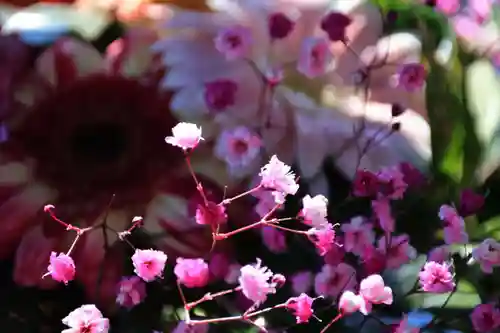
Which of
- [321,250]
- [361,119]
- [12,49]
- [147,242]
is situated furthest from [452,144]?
[12,49]

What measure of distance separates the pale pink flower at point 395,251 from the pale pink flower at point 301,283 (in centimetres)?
7

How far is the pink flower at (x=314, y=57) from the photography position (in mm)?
667

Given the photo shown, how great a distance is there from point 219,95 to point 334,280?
0.19 m

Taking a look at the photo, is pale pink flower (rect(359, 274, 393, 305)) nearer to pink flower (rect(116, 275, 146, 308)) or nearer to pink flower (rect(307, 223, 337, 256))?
pink flower (rect(307, 223, 337, 256))

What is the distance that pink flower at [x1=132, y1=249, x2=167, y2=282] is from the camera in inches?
22.4

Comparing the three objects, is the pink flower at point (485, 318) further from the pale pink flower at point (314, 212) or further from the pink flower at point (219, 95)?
the pink flower at point (219, 95)

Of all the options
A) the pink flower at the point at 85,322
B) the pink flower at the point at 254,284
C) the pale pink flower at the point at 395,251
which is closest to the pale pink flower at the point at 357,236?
the pale pink flower at the point at 395,251

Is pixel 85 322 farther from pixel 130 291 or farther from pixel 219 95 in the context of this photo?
pixel 219 95

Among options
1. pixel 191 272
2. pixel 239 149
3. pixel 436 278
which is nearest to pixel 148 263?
pixel 191 272

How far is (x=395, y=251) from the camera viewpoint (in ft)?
2.12

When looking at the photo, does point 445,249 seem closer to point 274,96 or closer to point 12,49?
point 274,96

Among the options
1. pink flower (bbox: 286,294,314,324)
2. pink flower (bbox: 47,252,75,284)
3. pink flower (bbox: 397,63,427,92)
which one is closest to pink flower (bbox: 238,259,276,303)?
pink flower (bbox: 286,294,314,324)

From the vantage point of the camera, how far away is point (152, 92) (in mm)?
664

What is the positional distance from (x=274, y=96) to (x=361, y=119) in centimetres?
8
